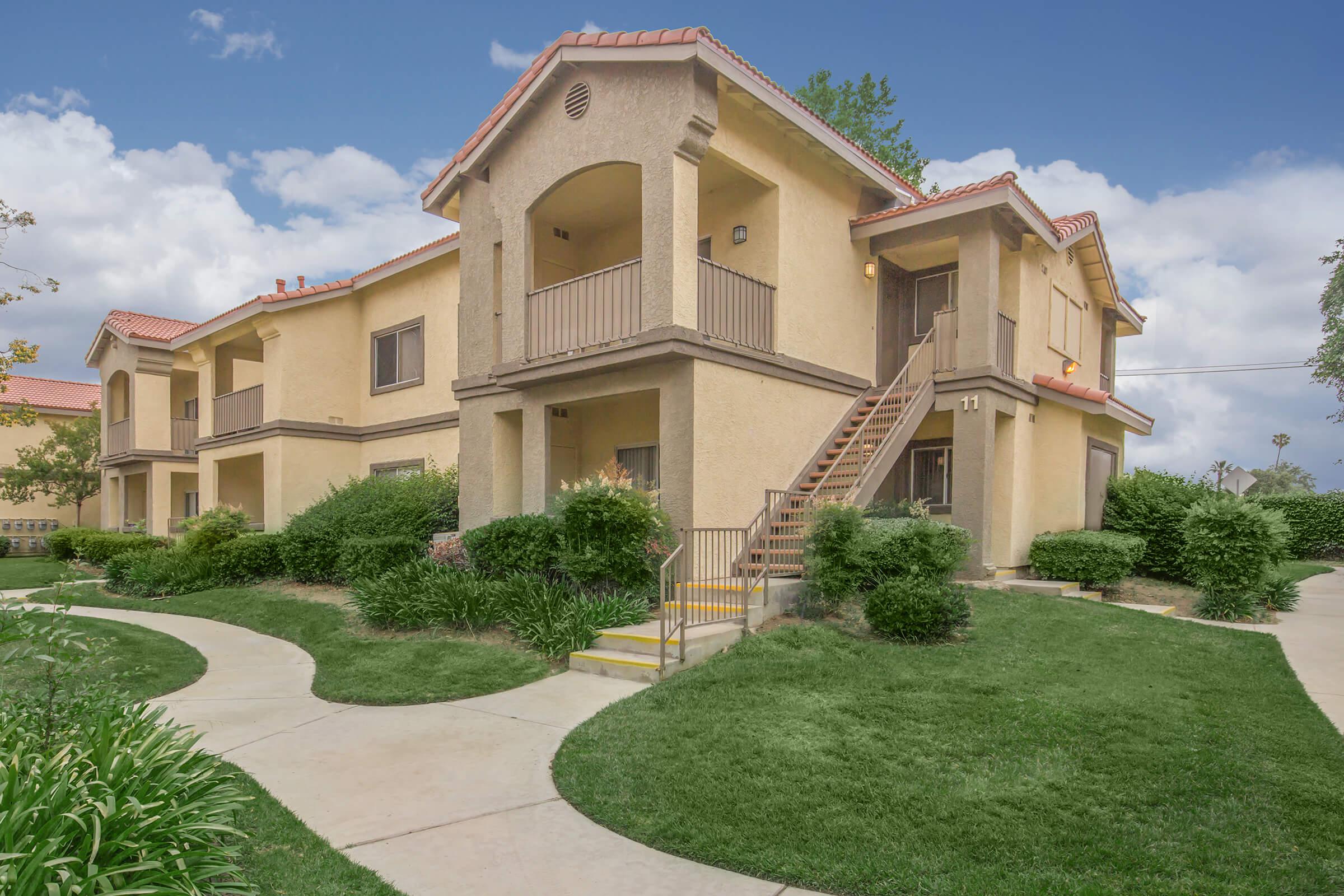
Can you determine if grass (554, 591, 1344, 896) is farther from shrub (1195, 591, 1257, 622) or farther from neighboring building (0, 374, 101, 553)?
neighboring building (0, 374, 101, 553)

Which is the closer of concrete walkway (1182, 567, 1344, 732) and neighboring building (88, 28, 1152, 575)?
concrete walkway (1182, 567, 1344, 732)

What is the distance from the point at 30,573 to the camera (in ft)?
68.4

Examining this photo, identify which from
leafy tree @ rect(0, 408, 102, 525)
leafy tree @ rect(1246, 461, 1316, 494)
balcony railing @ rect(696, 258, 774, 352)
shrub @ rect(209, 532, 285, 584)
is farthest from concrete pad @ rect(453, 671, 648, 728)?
leafy tree @ rect(1246, 461, 1316, 494)

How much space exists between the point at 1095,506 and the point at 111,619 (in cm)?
1802

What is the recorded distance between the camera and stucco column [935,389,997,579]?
44.0 feet

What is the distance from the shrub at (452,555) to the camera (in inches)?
489

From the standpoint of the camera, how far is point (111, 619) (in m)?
12.7

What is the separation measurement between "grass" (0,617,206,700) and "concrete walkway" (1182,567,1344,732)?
415 inches

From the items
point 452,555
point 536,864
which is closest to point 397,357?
point 452,555

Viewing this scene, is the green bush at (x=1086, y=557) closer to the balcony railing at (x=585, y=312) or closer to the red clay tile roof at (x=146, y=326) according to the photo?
the balcony railing at (x=585, y=312)

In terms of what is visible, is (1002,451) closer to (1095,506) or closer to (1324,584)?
(1095,506)

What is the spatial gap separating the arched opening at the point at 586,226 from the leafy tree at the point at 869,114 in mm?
16644

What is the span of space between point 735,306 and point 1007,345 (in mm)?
5733

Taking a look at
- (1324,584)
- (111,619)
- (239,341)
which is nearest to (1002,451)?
(1324,584)
